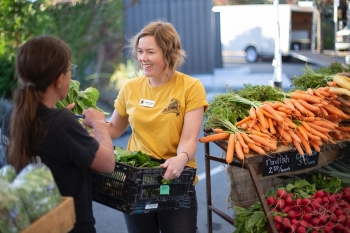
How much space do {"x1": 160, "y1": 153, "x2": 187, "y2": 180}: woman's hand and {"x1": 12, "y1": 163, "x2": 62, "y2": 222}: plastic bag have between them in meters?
0.73

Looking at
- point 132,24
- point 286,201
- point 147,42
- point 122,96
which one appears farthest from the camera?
point 132,24

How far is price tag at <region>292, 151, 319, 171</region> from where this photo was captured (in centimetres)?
315

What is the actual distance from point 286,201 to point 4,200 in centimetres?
206

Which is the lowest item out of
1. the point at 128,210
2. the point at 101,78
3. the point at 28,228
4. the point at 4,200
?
the point at 101,78

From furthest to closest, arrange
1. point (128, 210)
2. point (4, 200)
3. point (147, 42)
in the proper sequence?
point (147, 42)
point (128, 210)
point (4, 200)

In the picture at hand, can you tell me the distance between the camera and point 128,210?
2.33 meters

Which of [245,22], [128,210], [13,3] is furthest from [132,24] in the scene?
[128,210]

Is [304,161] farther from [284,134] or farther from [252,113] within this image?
[252,113]

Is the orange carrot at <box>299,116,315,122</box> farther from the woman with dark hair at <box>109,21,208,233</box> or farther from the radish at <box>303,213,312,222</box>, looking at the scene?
the woman with dark hair at <box>109,21,208,233</box>

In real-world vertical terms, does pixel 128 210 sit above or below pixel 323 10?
below

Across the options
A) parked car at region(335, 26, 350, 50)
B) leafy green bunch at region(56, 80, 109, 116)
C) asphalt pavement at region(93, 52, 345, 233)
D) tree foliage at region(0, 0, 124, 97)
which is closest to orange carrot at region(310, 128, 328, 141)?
asphalt pavement at region(93, 52, 345, 233)

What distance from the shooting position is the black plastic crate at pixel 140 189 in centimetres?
231

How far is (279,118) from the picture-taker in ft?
10.3

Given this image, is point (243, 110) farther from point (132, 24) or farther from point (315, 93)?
point (132, 24)
